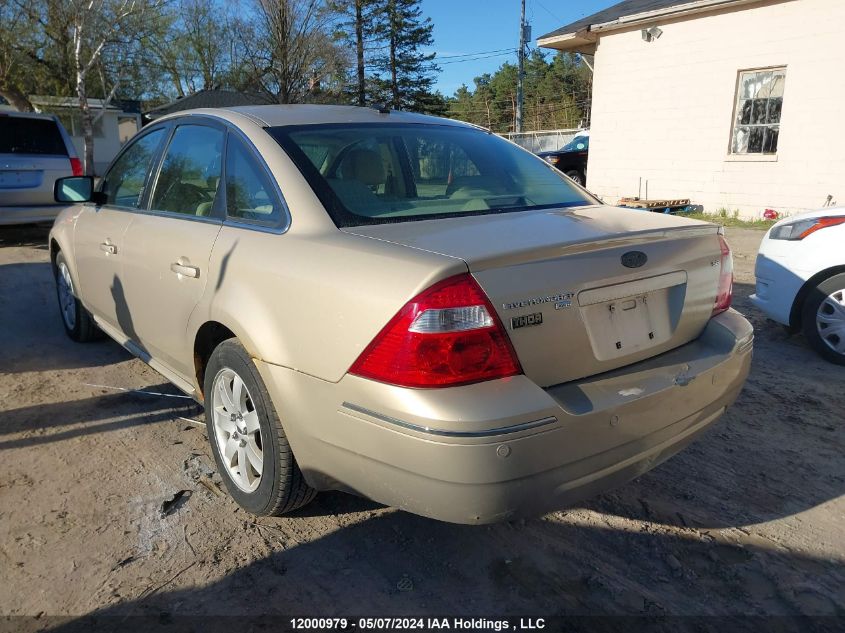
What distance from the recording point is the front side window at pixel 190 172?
3045mm

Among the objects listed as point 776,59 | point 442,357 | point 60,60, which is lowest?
point 442,357

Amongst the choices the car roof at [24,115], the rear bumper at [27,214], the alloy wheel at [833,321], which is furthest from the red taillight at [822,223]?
the car roof at [24,115]

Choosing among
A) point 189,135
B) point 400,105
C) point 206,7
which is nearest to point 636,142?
point 189,135

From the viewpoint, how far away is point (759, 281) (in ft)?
16.3

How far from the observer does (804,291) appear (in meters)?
4.63

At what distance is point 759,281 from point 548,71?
63747 millimetres

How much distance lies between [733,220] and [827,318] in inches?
332

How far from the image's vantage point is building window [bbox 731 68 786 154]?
38.0ft

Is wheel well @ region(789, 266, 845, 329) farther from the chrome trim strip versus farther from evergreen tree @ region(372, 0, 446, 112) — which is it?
evergreen tree @ region(372, 0, 446, 112)

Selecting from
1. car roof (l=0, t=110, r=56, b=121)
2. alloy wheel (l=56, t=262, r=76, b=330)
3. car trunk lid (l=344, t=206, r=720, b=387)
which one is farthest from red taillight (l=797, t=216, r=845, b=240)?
car roof (l=0, t=110, r=56, b=121)

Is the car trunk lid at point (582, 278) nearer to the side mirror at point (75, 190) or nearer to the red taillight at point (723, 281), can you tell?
the red taillight at point (723, 281)

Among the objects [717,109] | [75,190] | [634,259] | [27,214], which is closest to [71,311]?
[75,190]

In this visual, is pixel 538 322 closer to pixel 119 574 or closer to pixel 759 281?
pixel 119 574

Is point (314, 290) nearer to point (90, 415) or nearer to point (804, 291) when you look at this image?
point (90, 415)
